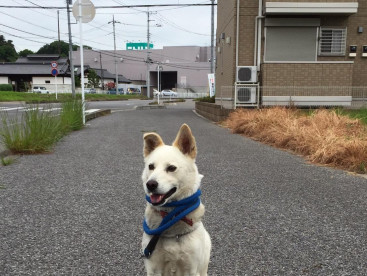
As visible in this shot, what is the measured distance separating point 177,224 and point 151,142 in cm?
51

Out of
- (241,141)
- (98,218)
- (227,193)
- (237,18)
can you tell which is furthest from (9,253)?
(237,18)

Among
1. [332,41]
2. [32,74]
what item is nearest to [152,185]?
[332,41]

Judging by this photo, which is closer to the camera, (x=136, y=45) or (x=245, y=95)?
(x=245, y=95)

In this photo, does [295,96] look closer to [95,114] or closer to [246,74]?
[246,74]

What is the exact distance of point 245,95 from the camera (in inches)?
468

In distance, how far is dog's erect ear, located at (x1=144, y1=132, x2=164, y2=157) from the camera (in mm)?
1941

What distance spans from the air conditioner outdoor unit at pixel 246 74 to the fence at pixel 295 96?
359 millimetres

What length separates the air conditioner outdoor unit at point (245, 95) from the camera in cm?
1179

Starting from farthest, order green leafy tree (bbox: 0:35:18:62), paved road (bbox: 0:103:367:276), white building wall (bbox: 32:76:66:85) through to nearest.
→ green leafy tree (bbox: 0:35:18:62), white building wall (bbox: 32:76:66:85), paved road (bbox: 0:103:367:276)

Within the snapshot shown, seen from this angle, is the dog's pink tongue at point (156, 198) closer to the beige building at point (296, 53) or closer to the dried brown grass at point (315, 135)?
the dried brown grass at point (315, 135)

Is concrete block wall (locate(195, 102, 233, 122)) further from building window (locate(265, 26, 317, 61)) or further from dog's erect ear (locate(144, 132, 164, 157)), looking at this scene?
dog's erect ear (locate(144, 132, 164, 157))

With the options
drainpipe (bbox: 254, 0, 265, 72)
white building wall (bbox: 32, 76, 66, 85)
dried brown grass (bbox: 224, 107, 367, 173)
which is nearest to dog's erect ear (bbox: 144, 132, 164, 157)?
dried brown grass (bbox: 224, 107, 367, 173)

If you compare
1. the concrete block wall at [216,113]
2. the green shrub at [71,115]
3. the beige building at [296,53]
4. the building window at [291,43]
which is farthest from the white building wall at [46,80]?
the building window at [291,43]

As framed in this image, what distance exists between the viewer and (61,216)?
10.8 ft
